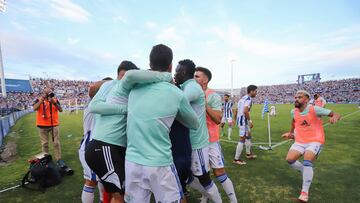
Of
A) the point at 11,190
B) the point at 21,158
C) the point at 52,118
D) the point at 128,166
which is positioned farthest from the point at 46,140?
the point at 128,166

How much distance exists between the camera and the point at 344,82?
67.2 meters

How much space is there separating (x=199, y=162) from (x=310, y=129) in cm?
303

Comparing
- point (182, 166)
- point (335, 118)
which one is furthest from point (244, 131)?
point (182, 166)

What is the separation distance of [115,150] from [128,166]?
1.13 feet

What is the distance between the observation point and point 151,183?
6.93 feet

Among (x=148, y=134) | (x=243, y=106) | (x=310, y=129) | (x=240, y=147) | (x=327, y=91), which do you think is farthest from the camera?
(x=327, y=91)

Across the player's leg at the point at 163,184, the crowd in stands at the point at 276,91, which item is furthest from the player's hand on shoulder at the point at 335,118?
the crowd in stands at the point at 276,91

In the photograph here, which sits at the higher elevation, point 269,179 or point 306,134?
point 306,134

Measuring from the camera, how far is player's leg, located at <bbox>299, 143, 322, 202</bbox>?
437 centimetres

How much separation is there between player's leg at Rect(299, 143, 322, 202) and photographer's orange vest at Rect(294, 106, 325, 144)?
0.48 feet

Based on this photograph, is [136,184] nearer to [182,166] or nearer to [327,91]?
[182,166]

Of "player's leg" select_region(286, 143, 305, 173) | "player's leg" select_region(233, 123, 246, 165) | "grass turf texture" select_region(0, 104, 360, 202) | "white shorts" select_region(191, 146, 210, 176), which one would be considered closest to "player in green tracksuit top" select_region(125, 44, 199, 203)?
"white shorts" select_region(191, 146, 210, 176)

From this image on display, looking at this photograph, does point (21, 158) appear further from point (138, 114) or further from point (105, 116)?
point (138, 114)

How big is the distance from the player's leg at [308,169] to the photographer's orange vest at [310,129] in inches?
5.8
